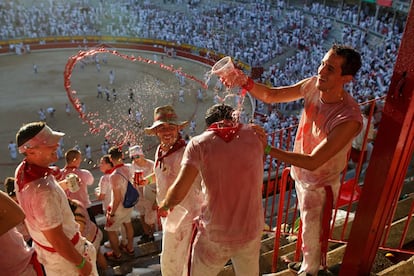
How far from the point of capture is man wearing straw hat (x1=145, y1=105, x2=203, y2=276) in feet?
9.79

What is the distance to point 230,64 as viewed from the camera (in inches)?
111

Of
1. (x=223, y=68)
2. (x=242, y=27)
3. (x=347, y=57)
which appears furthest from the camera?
(x=242, y=27)

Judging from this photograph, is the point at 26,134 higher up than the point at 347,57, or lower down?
lower down

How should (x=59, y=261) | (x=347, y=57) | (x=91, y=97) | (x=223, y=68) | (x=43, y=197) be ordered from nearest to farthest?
(x=43, y=197), (x=347, y=57), (x=59, y=261), (x=223, y=68), (x=91, y=97)

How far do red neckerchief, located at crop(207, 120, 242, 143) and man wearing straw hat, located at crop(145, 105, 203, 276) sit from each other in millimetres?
783

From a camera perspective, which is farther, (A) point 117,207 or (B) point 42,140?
(A) point 117,207

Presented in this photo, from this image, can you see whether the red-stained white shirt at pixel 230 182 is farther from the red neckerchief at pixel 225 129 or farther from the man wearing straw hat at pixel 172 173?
the man wearing straw hat at pixel 172 173

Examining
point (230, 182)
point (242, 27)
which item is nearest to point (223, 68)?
point (230, 182)

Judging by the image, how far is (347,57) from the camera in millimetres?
2479

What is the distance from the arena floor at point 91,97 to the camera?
1353cm

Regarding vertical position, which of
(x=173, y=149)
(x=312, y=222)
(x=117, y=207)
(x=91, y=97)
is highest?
(x=173, y=149)

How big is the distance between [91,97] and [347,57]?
638 inches

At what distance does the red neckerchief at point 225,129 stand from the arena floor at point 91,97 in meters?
9.68

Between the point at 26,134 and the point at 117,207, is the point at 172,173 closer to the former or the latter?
the point at 26,134
